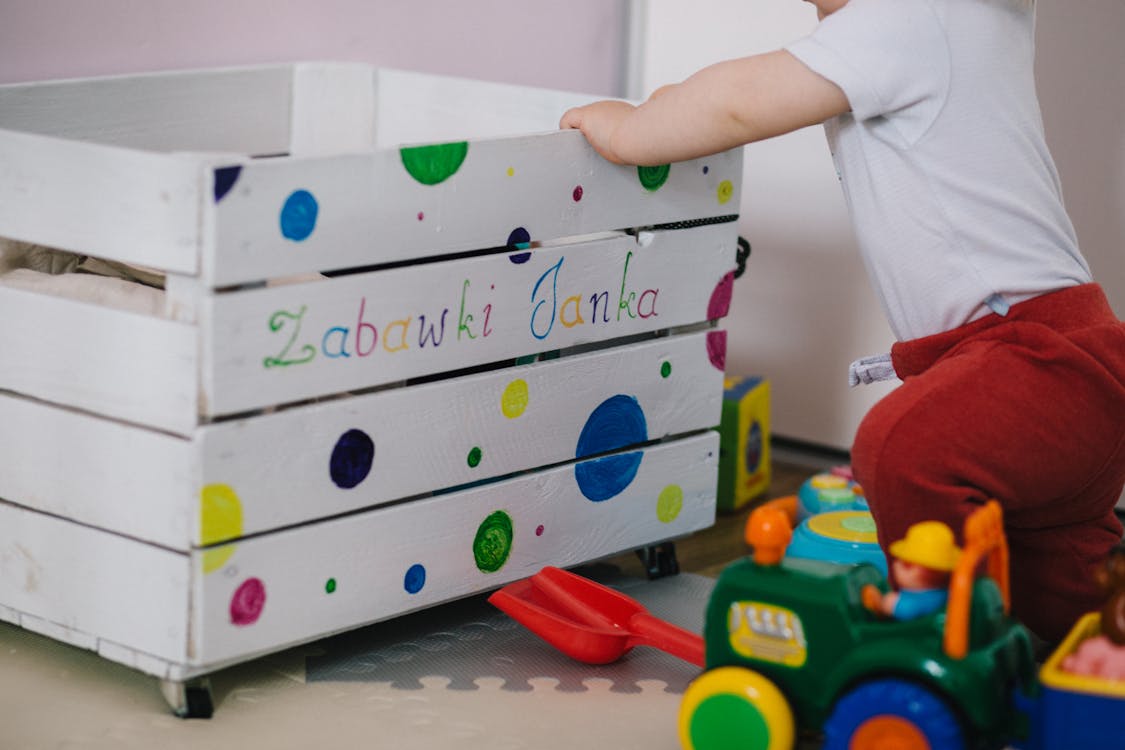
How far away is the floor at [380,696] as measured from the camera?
1.20 metres

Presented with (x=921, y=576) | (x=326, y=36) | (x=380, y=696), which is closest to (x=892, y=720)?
(x=921, y=576)

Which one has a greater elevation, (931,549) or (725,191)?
(725,191)

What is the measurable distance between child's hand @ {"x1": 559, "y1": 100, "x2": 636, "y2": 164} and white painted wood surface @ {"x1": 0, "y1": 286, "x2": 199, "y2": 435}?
0.43m

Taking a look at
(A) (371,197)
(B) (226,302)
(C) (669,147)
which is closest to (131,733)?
(B) (226,302)

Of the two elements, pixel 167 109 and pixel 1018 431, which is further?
pixel 167 109

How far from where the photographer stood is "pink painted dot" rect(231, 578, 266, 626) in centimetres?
121

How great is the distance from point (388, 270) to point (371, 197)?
0.06m

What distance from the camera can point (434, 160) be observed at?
126cm

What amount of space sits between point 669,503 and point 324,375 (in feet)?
1.56

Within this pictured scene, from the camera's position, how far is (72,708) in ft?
4.03

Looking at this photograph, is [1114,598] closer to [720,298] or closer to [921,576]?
[921,576]

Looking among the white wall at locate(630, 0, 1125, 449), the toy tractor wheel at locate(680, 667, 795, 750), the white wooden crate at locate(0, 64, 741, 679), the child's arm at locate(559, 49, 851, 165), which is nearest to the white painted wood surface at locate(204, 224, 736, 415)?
the white wooden crate at locate(0, 64, 741, 679)

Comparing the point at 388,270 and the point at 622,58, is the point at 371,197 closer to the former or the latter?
the point at 388,270

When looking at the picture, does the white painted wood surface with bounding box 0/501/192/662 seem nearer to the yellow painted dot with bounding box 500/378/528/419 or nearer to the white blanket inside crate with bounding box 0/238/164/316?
the white blanket inside crate with bounding box 0/238/164/316
